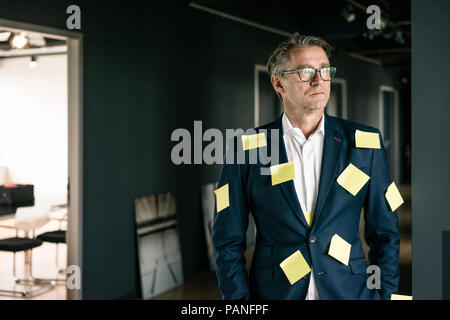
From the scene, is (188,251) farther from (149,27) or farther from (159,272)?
(149,27)

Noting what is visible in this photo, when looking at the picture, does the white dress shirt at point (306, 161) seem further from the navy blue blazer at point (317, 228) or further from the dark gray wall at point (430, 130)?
the dark gray wall at point (430, 130)

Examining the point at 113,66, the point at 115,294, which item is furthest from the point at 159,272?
the point at 113,66

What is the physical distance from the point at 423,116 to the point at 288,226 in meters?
0.62

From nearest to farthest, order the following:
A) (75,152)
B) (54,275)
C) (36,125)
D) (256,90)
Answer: (36,125) → (75,152) → (54,275) → (256,90)

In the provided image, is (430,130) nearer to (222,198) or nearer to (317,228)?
(317,228)

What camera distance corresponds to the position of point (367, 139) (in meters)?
1.74

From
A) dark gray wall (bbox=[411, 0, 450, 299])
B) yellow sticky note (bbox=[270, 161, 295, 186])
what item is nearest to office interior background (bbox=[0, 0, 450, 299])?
dark gray wall (bbox=[411, 0, 450, 299])

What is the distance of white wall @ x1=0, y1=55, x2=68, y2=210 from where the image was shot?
152 inches

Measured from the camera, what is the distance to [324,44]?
70.1 inches

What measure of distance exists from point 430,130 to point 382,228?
39 centimetres

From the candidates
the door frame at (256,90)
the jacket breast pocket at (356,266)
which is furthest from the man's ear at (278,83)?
the door frame at (256,90)

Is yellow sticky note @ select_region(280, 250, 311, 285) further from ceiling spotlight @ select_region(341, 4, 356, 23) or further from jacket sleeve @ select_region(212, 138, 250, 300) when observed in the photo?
ceiling spotlight @ select_region(341, 4, 356, 23)

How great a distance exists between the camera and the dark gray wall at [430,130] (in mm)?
1790

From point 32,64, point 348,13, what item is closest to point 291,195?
point 32,64
